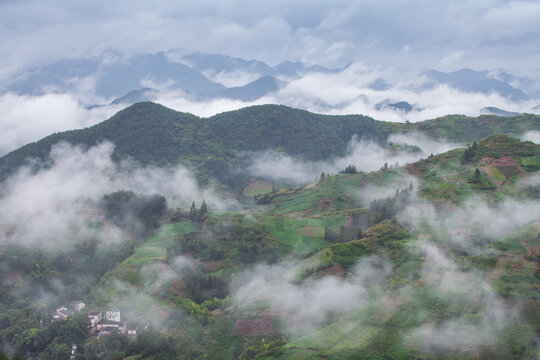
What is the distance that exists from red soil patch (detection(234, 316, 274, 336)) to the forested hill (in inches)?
4089

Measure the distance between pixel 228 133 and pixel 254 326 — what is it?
5365 inches

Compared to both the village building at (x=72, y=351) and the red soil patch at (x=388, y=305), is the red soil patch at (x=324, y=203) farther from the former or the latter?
the village building at (x=72, y=351)

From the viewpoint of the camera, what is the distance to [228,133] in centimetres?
18388

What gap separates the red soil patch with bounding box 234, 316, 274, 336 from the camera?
Result: 5306cm

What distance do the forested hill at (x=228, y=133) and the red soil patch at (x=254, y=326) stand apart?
4089 inches

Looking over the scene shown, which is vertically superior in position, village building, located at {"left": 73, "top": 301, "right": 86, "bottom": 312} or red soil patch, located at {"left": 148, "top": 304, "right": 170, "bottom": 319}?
village building, located at {"left": 73, "top": 301, "right": 86, "bottom": 312}

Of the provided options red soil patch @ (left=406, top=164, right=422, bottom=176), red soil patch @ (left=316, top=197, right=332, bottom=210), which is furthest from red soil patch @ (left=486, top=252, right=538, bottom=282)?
red soil patch @ (left=316, top=197, right=332, bottom=210)

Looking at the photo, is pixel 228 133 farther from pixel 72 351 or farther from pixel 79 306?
pixel 72 351

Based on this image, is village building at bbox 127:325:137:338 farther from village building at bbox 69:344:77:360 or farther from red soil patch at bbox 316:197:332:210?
red soil patch at bbox 316:197:332:210

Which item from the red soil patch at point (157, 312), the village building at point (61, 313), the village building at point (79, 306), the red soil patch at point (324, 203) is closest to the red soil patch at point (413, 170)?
the red soil patch at point (324, 203)

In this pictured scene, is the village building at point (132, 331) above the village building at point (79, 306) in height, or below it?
below

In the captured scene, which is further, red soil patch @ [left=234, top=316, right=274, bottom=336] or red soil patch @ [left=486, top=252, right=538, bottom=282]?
red soil patch @ [left=234, top=316, right=274, bottom=336]

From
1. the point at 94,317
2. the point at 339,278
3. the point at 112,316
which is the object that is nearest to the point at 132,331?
the point at 112,316

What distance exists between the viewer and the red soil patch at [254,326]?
53.1 metres
